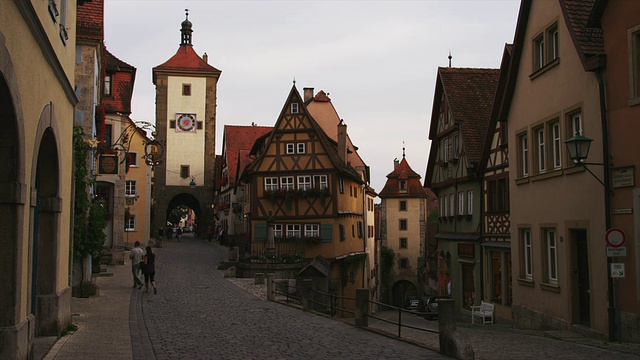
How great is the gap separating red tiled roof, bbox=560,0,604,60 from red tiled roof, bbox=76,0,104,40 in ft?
49.7

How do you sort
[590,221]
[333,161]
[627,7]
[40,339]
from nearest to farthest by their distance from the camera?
[40,339]
[627,7]
[590,221]
[333,161]

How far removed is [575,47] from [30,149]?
1227cm

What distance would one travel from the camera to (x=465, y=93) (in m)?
28.9

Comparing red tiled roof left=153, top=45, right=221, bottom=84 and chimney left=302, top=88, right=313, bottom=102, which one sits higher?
red tiled roof left=153, top=45, right=221, bottom=84

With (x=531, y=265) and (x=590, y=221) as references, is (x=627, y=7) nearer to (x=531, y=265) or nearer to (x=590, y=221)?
(x=590, y=221)

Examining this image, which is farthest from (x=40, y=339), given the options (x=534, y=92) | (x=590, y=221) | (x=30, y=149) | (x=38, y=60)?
(x=534, y=92)

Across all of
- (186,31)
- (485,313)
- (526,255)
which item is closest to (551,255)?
(526,255)

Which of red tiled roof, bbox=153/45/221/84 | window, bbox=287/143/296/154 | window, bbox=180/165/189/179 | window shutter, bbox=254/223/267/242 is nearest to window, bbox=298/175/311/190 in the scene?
window, bbox=287/143/296/154

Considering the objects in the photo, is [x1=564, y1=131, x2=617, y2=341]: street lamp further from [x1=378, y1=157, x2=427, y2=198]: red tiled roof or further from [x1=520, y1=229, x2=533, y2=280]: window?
[x1=378, y1=157, x2=427, y2=198]: red tiled roof

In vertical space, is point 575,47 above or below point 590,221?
above

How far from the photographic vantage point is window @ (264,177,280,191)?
38312 mm

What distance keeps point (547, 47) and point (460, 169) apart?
9.98 m

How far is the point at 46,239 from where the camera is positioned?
11.9 meters

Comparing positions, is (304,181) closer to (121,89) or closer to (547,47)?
(121,89)
